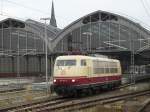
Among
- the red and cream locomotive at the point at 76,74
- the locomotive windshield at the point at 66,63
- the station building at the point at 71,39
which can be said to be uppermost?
the station building at the point at 71,39

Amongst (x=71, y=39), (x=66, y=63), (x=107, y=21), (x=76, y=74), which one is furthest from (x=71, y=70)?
(x=107, y=21)

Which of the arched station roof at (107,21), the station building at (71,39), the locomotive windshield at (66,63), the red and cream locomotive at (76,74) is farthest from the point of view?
the station building at (71,39)

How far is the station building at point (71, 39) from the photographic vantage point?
244 feet

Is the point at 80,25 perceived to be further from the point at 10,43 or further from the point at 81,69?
the point at 81,69

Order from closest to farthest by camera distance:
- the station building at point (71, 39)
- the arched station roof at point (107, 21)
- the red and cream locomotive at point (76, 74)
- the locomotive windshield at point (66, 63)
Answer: the red and cream locomotive at point (76, 74)
the locomotive windshield at point (66, 63)
the arched station roof at point (107, 21)
the station building at point (71, 39)

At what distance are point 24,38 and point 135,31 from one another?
23251 mm

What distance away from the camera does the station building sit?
244 feet

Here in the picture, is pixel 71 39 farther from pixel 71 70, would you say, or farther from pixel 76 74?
pixel 76 74

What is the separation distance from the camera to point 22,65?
8394cm

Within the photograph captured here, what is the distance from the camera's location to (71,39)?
74562mm

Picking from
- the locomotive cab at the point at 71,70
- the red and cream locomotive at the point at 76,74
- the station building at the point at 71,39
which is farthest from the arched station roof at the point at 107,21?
the locomotive cab at the point at 71,70

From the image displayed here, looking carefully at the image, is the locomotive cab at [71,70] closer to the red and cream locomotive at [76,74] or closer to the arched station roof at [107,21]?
the red and cream locomotive at [76,74]

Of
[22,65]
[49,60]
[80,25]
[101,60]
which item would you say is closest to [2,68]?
[22,65]

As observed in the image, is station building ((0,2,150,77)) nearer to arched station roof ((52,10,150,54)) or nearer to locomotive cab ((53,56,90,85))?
arched station roof ((52,10,150,54))
